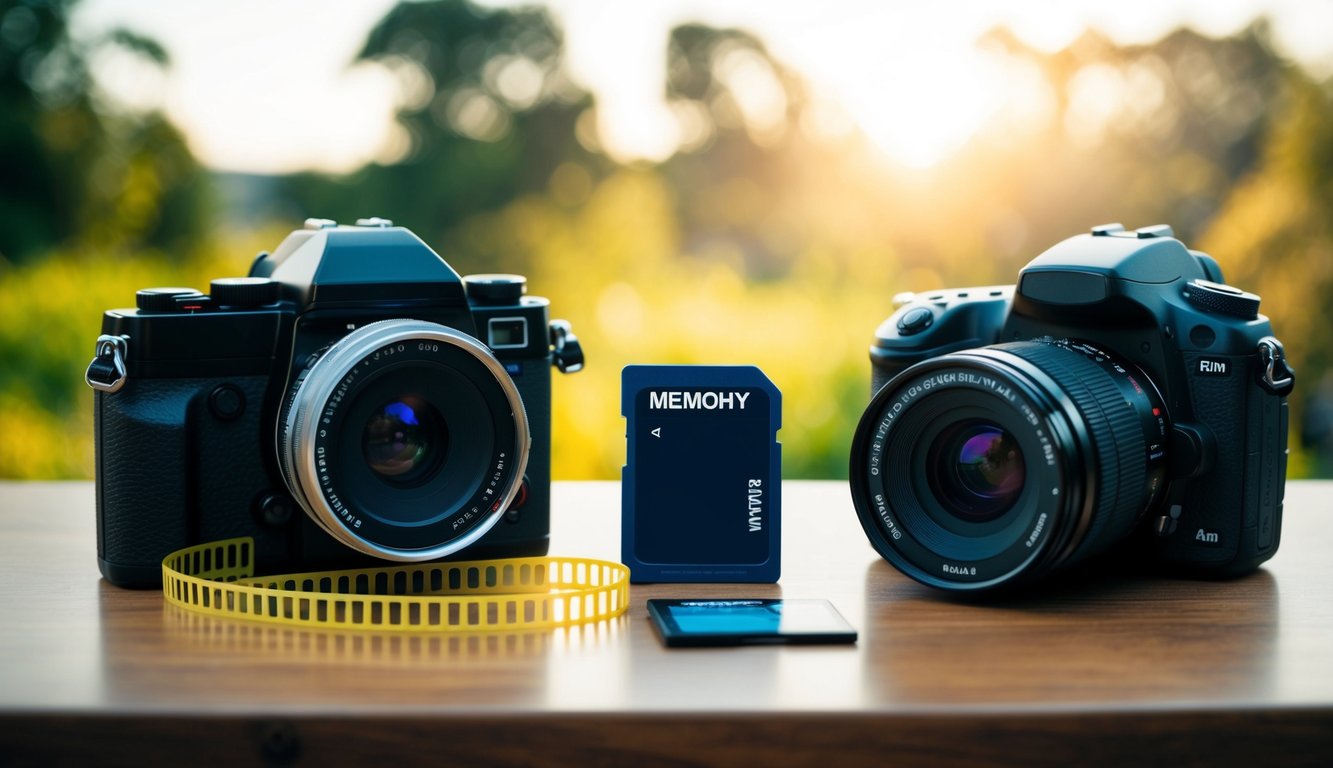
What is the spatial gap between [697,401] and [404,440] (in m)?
0.20

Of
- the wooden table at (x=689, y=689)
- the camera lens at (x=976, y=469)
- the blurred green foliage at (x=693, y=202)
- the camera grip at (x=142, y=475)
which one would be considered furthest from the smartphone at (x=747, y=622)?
the blurred green foliage at (x=693, y=202)

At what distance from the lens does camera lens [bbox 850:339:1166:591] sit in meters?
0.83

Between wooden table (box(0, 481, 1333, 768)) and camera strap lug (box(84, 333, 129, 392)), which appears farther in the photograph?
camera strap lug (box(84, 333, 129, 392))

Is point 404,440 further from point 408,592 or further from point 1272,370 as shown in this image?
point 1272,370

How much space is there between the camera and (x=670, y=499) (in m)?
0.95

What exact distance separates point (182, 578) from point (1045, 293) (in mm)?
614

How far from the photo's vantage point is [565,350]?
1.00m

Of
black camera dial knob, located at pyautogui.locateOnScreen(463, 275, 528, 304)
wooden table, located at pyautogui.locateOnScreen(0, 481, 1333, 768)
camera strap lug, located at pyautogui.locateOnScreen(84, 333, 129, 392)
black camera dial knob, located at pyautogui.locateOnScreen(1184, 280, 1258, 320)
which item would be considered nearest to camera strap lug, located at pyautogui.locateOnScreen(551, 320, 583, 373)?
black camera dial knob, located at pyautogui.locateOnScreen(463, 275, 528, 304)

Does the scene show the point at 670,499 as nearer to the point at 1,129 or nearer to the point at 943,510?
the point at 943,510

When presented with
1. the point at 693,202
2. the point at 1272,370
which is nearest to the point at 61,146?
the point at 693,202

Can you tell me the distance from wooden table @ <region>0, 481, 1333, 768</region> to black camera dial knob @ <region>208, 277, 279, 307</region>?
0.68 feet

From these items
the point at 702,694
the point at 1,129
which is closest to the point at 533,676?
the point at 702,694

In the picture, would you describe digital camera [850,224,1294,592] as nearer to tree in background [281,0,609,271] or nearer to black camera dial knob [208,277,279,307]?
black camera dial knob [208,277,279,307]

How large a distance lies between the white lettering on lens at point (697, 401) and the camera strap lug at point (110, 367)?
0.35 metres
